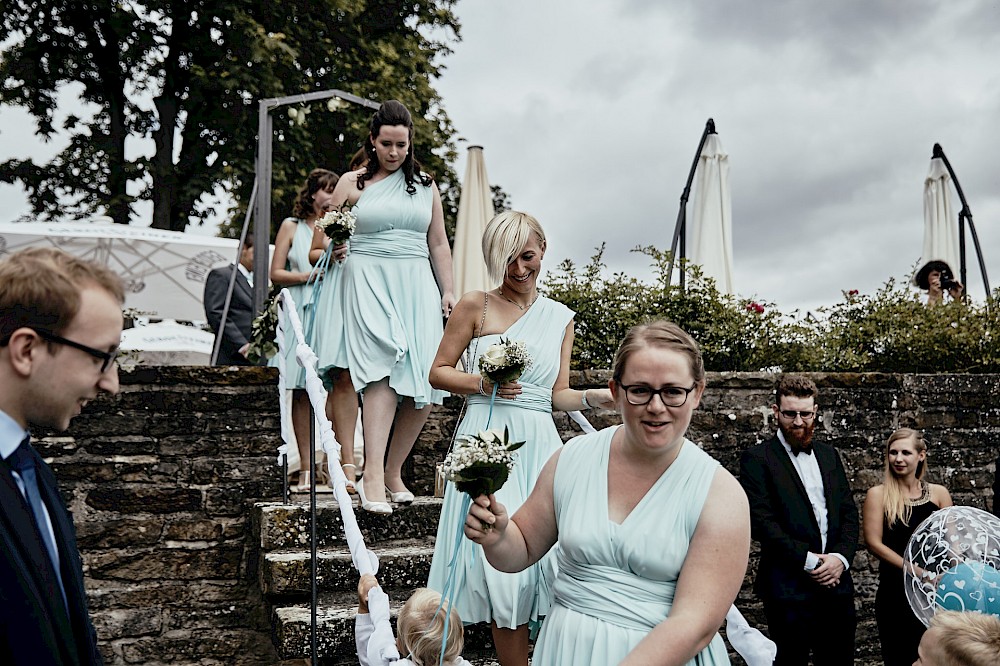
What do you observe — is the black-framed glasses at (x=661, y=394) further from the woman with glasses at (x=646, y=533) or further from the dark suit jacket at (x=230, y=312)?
the dark suit jacket at (x=230, y=312)

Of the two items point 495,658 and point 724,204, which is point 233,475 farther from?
point 724,204

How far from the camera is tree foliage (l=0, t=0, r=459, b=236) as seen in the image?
14773 mm

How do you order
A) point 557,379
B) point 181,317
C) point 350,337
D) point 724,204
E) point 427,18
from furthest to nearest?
point 427,18 → point 181,317 → point 724,204 → point 350,337 → point 557,379

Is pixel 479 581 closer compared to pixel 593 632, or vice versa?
pixel 593 632

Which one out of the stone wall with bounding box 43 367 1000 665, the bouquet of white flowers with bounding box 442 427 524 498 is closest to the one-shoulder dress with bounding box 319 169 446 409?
the stone wall with bounding box 43 367 1000 665

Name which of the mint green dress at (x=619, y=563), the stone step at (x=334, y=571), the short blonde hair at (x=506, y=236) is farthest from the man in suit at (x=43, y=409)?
the stone step at (x=334, y=571)

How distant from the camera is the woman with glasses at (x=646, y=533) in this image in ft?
7.57

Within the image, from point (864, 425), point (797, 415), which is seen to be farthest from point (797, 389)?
point (864, 425)

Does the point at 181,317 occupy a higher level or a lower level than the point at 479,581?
higher

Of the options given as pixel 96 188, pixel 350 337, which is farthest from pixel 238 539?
pixel 96 188

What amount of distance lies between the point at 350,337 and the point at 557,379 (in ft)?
4.87

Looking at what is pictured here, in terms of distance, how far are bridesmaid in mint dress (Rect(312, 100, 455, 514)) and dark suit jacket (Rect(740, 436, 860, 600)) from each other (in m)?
1.91

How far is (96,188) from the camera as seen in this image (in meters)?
16.2

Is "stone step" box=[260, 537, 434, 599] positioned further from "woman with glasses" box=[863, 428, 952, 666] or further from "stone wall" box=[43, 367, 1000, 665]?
"woman with glasses" box=[863, 428, 952, 666]
